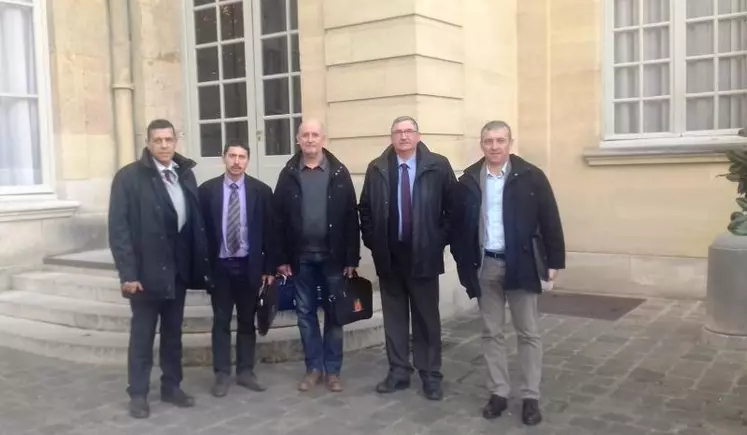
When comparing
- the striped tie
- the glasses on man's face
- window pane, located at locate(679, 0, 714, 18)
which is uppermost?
window pane, located at locate(679, 0, 714, 18)

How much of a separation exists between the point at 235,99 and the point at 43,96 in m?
2.20

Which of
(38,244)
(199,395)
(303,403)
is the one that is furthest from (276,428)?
(38,244)

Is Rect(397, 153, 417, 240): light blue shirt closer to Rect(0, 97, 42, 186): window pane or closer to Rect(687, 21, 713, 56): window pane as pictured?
Rect(687, 21, 713, 56): window pane

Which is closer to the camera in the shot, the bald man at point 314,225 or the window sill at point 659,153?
the bald man at point 314,225

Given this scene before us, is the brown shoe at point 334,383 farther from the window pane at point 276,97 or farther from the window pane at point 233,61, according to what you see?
the window pane at point 233,61

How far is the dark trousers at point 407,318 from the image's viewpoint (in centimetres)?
511

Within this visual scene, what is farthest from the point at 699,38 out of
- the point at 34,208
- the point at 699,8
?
the point at 34,208

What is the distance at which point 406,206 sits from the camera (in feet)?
16.4

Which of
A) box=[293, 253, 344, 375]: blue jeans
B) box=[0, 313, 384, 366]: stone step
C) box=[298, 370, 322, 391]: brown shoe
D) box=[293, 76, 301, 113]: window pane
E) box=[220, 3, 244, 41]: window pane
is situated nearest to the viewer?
box=[293, 253, 344, 375]: blue jeans

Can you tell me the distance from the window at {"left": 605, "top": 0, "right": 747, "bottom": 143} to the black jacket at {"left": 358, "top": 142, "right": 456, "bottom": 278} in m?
4.13

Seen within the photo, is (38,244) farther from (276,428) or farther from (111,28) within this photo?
(276,428)

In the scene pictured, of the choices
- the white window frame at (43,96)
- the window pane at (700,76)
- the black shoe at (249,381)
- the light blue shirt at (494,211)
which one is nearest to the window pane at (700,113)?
the window pane at (700,76)

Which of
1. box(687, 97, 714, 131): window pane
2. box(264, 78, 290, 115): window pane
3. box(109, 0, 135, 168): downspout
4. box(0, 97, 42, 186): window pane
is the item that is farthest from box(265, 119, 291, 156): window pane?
box(687, 97, 714, 131): window pane

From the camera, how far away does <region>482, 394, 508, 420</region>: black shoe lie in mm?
4707
